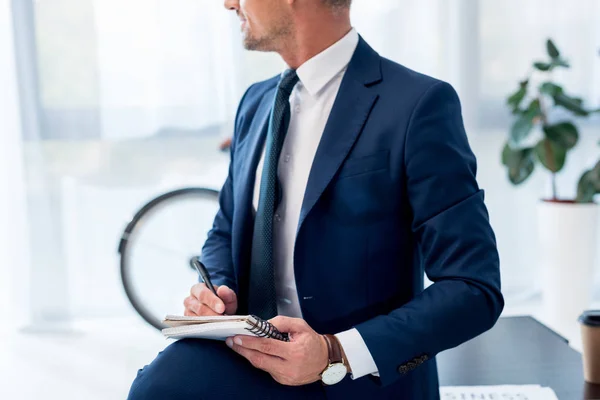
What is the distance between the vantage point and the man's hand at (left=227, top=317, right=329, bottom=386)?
0.94 meters

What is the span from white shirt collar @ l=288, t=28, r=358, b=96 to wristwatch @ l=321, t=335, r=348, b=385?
0.46m

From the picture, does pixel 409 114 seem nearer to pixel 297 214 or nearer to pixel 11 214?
pixel 297 214

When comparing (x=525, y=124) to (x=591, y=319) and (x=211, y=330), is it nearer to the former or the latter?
(x=591, y=319)

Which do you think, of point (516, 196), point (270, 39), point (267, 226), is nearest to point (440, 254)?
point (267, 226)

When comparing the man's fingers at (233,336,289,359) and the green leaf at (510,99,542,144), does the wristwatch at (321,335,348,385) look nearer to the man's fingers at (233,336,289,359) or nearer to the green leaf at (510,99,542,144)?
the man's fingers at (233,336,289,359)

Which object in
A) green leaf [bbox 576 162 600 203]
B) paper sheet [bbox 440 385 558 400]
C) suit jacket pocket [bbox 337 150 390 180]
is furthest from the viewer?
green leaf [bbox 576 162 600 203]

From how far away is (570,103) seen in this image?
2799 millimetres

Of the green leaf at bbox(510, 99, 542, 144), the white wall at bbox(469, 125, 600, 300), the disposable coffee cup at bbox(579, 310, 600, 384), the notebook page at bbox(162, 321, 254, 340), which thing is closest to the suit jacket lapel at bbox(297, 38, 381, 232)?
the notebook page at bbox(162, 321, 254, 340)

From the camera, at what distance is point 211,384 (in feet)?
3.30

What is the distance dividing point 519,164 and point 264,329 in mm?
2177

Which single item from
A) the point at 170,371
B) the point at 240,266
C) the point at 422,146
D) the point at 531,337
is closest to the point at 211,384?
the point at 170,371

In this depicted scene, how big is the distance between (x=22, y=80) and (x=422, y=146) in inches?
94.3

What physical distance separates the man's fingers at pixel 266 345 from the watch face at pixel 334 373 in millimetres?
72

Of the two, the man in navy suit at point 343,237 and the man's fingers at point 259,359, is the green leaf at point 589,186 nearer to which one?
the man in navy suit at point 343,237
